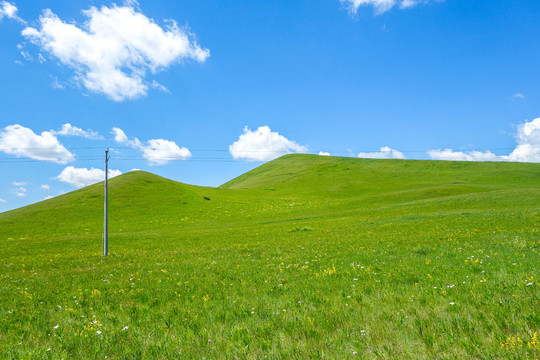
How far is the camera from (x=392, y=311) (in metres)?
6.18

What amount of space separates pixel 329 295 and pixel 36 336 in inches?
298

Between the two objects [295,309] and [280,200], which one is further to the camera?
[280,200]

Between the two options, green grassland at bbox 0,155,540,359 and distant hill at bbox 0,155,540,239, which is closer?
green grassland at bbox 0,155,540,359

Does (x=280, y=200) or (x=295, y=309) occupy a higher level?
(x=280, y=200)

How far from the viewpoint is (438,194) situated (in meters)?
69.1

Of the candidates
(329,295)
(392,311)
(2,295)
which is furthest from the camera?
(2,295)

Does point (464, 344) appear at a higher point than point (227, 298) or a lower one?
higher

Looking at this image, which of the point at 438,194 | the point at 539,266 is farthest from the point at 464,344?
the point at 438,194

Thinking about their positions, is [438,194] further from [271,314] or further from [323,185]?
[271,314]

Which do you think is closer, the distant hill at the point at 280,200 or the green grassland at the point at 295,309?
the green grassland at the point at 295,309

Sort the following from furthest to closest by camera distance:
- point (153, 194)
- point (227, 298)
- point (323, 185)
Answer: point (323, 185), point (153, 194), point (227, 298)

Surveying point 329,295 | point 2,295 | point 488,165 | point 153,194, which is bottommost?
point 2,295

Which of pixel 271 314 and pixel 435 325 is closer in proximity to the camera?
pixel 435 325

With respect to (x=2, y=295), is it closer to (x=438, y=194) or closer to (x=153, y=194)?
(x=438, y=194)
